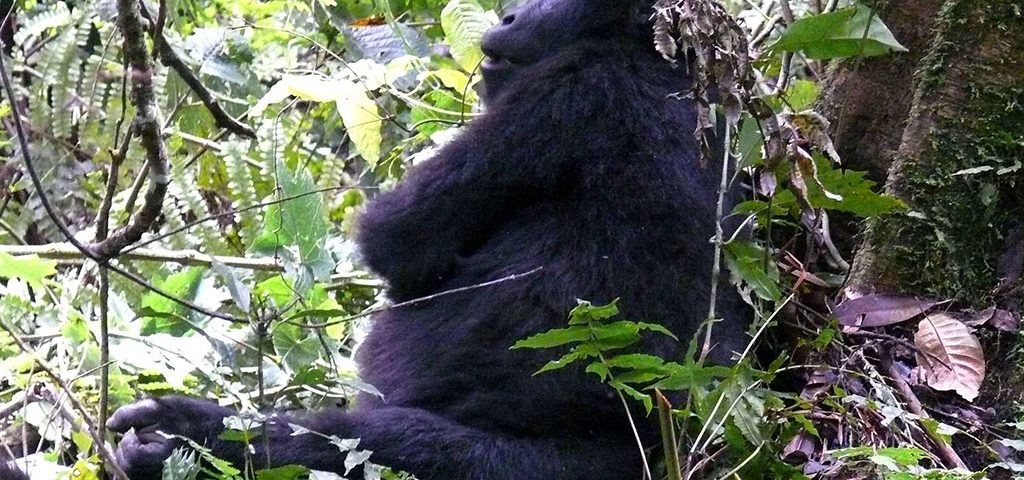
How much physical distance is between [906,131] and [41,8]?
11.1 feet

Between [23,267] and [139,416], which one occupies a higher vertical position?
[23,267]

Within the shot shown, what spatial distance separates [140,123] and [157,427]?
799 millimetres

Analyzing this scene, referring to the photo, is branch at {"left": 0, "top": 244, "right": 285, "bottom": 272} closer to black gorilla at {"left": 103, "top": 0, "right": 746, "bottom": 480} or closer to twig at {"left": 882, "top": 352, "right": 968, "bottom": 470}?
black gorilla at {"left": 103, "top": 0, "right": 746, "bottom": 480}

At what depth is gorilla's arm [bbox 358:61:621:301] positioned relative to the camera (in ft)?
9.00

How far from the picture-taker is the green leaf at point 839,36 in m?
2.62

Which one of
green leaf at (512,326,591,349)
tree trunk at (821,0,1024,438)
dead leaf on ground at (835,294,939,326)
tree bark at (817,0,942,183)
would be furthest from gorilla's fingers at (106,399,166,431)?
tree bark at (817,0,942,183)

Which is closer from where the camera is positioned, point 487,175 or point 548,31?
point 487,175

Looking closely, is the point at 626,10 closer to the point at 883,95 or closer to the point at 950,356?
the point at 883,95

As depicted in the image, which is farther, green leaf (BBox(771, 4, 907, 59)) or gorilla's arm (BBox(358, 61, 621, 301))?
gorilla's arm (BBox(358, 61, 621, 301))

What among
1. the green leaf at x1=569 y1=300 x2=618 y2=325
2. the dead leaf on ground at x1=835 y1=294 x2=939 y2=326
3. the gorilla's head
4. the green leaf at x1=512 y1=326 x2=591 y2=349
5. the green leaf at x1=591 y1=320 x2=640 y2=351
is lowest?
the dead leaf on ground at x1=835 y1=294 x2=939 y2=326

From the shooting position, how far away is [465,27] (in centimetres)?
337

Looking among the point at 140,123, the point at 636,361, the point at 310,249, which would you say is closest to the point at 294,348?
the point at 310,249

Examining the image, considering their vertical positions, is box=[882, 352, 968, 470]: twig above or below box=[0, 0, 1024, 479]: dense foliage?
below

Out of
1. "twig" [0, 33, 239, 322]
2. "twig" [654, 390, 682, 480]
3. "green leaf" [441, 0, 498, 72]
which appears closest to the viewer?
"twig" [0, 33, 239, 322]
